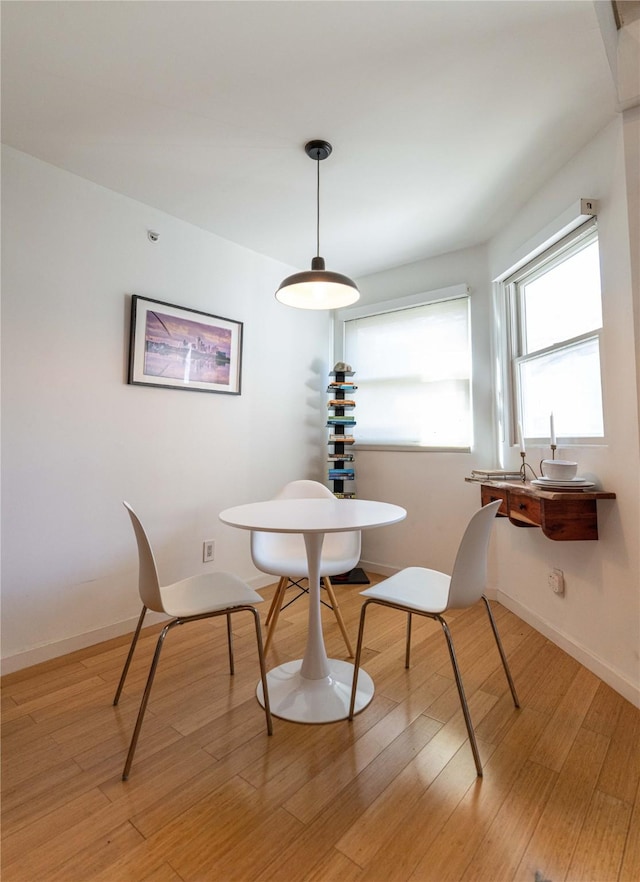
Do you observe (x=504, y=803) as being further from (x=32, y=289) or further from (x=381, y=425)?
(x=32, y=289)

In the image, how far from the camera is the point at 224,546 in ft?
9.17

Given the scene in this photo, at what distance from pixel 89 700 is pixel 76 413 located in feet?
4.41

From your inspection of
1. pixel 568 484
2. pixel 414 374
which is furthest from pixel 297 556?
pixel 414 374

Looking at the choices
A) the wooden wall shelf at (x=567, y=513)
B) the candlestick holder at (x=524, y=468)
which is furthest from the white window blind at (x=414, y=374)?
the wooden wall shelf at (x=567, y=513)

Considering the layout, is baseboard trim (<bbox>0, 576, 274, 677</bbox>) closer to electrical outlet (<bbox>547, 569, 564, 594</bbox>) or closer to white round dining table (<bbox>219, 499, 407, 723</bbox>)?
white round dining table (<bbox>219, 499, 407, 723</bbox>)

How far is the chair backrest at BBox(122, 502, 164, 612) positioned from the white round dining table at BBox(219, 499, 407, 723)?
289 millimetres

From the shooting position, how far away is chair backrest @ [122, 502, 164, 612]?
4.53 feet

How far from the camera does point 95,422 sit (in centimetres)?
221

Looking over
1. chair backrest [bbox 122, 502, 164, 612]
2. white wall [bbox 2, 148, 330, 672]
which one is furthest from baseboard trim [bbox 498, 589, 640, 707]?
chair backrest [bbox 122, 502, 164, 612]

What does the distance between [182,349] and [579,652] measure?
274 cm

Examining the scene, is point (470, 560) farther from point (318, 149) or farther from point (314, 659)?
point (318, 149)

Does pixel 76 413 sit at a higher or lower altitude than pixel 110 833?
higher

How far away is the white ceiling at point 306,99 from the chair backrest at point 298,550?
1.74 meters

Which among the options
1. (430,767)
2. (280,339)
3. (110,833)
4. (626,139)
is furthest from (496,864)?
(280,339)
